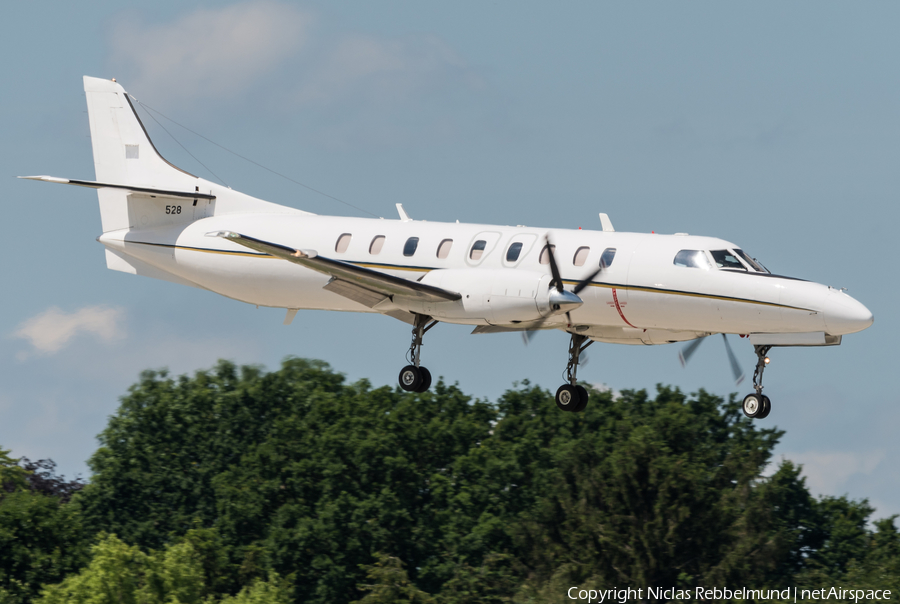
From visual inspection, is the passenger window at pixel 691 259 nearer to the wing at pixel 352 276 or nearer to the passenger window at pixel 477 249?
the passenger window at pixel 477 249

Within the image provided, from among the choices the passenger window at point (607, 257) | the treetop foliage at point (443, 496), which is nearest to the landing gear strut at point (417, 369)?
the passenger window at point (607, 257)

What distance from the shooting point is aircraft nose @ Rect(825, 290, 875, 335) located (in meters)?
24.2

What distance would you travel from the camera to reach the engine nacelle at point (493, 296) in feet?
82.1

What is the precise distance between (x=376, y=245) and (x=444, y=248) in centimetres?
174

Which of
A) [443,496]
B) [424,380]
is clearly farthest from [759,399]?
[443,496]

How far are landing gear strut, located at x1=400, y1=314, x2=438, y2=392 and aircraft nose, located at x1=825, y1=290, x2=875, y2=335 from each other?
8.39 m

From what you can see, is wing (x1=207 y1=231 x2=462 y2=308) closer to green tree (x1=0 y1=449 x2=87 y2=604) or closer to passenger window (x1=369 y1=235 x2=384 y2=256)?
passenger window (x1=369 y1=235 x2=384 y2=256)

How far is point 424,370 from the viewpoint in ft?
91.1

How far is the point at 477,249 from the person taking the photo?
26922mm

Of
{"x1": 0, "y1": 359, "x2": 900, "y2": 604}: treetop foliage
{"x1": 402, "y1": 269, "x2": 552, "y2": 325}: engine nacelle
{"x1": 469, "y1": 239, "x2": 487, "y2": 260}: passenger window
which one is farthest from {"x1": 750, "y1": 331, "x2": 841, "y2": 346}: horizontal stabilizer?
{"x1": 0, "y1": 359, "x2": 900, "y2": 604}: treetop foliage

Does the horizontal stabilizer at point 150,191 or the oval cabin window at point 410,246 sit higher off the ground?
the horizontal stabilizer at point 150,191

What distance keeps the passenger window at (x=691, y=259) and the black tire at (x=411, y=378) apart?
20.6 ft

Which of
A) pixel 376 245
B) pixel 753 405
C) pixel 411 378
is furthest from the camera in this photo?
pixel 376 245
